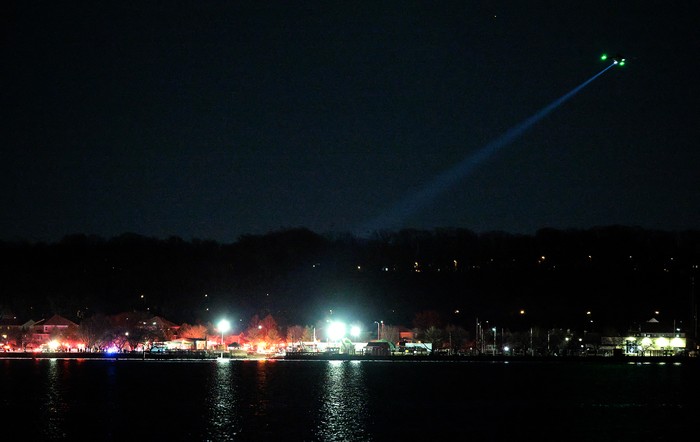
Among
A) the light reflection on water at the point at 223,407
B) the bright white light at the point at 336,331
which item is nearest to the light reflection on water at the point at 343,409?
the light reflection on water at the point at 223,407

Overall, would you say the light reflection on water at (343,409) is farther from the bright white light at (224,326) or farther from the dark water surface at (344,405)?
the bright white light at (224,326)

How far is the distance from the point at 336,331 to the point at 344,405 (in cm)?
5982

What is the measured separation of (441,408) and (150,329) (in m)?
66.2

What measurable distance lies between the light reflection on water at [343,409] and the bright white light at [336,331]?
127 ft

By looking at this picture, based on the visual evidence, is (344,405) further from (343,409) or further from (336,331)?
(336,331)

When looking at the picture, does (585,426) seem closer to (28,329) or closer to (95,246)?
(28,329)

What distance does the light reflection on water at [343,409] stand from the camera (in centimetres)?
3425

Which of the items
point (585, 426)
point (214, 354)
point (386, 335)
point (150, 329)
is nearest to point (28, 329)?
point (150, 329)

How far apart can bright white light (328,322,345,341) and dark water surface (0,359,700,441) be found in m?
32.0

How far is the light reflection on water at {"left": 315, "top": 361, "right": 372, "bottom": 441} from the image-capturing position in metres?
34.2

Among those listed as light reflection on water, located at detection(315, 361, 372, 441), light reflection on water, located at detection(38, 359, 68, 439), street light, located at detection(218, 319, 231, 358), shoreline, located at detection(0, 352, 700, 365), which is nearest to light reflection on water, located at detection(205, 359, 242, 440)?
light reflection on water, located at detection(315, 361, 372, 441)

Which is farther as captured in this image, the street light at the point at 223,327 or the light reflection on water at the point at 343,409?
the street light at the point at 223,327

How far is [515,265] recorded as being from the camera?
441 ft

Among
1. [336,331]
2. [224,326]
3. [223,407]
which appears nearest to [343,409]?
[223,407]
